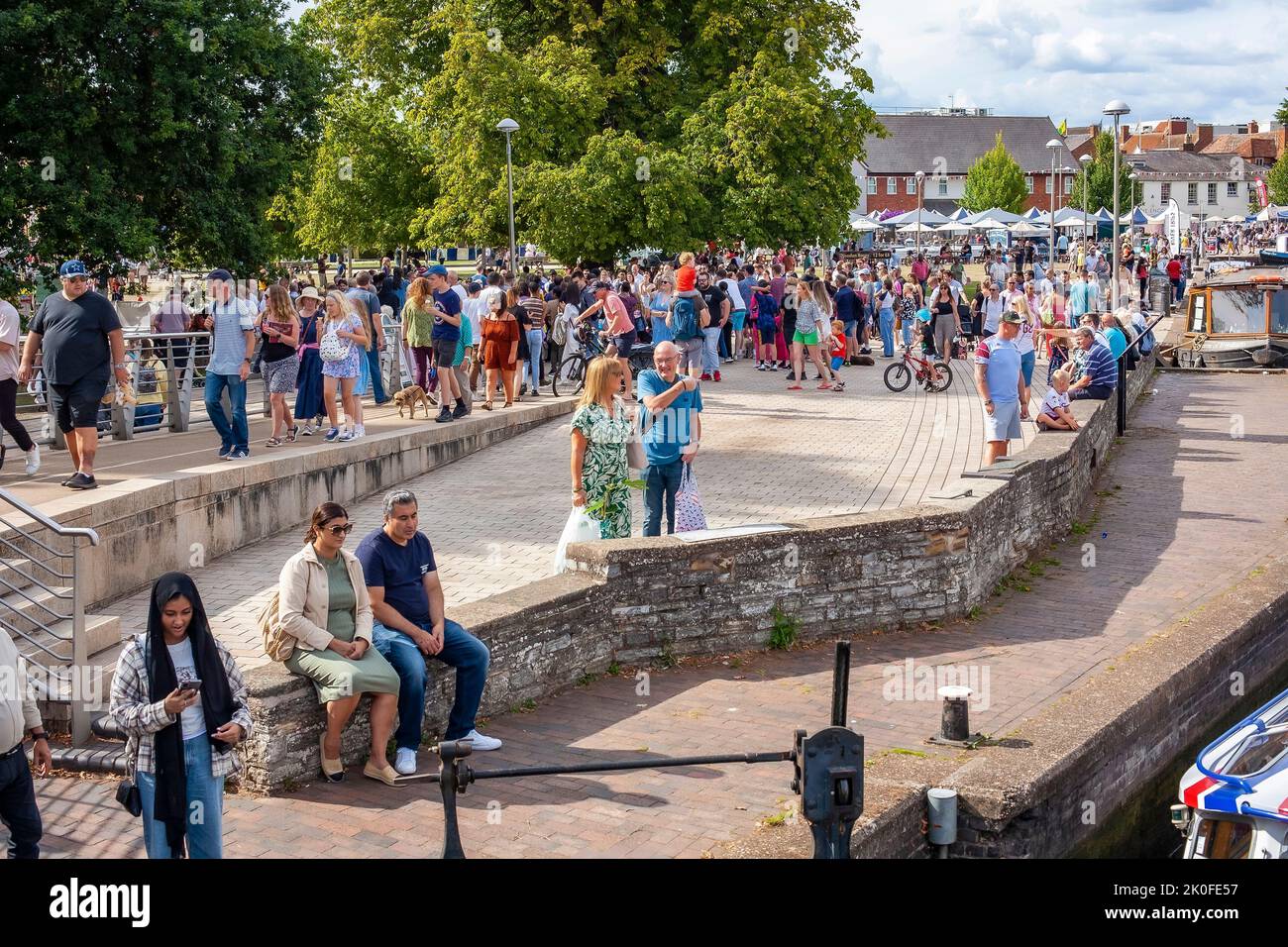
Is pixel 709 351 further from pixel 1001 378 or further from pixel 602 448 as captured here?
pixel 602 448

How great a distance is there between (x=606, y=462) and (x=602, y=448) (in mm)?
133

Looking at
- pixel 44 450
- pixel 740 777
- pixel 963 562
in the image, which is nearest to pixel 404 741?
pixel 740 777

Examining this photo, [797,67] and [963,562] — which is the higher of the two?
[797,67]

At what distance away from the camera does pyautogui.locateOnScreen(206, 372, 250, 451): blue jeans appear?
1355cm

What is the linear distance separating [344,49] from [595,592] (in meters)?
34.4

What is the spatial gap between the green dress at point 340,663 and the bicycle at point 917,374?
17.1 meters

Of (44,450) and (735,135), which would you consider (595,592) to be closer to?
(44,450)

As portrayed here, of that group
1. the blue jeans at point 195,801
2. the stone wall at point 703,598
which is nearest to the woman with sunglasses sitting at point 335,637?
the stone wall at point 703,598

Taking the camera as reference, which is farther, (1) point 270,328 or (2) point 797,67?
(2) point 797,67

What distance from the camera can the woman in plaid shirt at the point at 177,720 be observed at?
19.4 feet

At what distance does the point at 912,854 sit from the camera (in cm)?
727

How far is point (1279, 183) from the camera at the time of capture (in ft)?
355

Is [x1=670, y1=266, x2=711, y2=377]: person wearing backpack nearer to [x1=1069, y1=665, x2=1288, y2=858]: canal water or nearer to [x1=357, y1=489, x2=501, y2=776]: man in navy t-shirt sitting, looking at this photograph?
[x1=1069, y1=665, x2=1288, y2=858]: canal water

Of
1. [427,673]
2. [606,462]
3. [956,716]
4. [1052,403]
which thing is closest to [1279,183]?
[1052,403]
